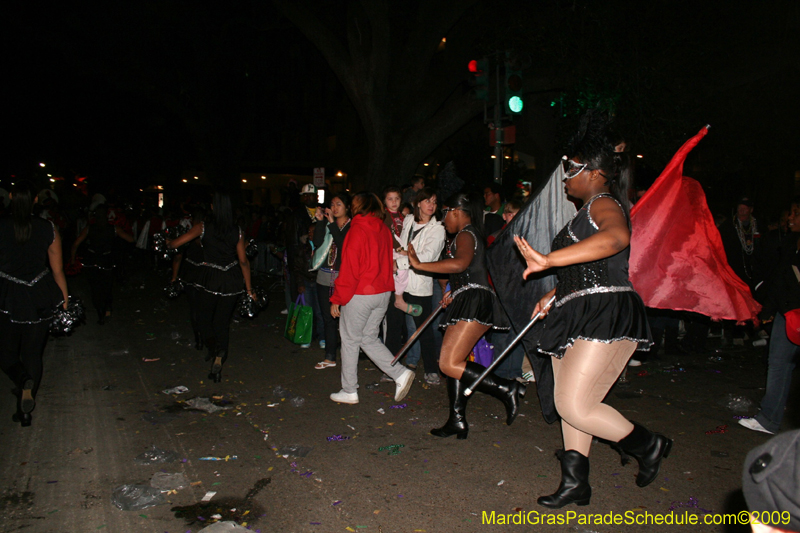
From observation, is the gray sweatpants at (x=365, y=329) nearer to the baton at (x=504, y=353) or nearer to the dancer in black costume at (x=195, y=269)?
the baton at (x=504, y=353)

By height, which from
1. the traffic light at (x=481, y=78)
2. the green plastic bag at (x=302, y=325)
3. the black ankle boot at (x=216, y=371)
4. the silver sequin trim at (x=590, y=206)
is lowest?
the black ankle boot at (x=216, y=371)

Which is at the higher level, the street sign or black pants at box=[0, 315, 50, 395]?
the street sign

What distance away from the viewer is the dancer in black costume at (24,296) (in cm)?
478

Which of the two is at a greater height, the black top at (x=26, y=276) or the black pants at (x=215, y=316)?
the black top at (x=26, y=276)

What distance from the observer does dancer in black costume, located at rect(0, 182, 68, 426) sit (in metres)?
4.78

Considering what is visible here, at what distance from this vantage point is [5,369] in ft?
15.8

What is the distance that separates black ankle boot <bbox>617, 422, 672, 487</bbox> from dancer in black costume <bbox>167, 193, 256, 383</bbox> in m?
4.26

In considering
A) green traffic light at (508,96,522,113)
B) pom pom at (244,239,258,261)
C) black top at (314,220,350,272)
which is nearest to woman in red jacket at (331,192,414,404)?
black top at (314,220,350,272)

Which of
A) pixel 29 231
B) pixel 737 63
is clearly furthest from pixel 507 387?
pixel 737 63

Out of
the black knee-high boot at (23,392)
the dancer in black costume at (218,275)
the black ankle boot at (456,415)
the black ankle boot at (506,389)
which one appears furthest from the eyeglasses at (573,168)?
the black knee-high boot at (23,392)

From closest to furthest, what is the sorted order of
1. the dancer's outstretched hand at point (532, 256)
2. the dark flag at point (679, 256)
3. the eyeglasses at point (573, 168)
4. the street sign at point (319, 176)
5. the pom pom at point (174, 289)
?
the dancer's outstretched hand at point (532, 256)
the eyeglasses at point (573, 168)
the dark flag at point (679, 256)
the pom pom at point (174, 289)
the street sign at point (319, 176)

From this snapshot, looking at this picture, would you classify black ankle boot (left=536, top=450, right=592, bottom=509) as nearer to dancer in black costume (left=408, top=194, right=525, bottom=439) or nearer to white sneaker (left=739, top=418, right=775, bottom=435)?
dancer in black costume (left=408, top=194, right=525, bottom=439)

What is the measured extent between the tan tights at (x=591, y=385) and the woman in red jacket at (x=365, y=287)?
219 centimetres

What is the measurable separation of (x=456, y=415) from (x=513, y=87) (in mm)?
6097
